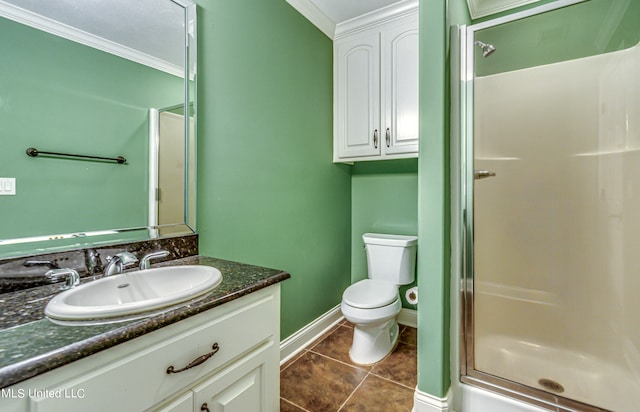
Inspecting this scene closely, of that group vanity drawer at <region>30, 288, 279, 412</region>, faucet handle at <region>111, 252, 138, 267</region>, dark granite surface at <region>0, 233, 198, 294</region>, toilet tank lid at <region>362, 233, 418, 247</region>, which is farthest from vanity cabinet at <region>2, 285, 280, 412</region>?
toilet tank lid at <region>362, 233, 418, 247</region>

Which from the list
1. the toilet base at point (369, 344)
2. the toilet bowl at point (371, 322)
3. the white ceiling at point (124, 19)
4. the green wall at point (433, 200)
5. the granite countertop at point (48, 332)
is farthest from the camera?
the toilet base at point (369, 344)

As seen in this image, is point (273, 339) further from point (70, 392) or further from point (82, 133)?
point (82, 133)

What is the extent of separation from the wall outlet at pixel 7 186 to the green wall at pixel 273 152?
2.05 feet

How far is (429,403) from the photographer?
132cm

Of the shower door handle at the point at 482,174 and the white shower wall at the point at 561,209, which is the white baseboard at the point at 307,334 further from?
the shower door handle at the point at 482,174

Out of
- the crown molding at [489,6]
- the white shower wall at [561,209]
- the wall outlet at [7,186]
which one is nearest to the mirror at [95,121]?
the wall outlet at [7,186]

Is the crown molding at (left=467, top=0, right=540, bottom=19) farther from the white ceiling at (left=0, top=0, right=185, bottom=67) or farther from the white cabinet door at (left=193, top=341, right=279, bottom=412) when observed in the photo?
the white cabinet door at (left=193, top=341, right=279, bottom=412)

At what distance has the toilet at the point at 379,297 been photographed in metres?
1.73

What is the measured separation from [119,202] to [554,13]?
7.16 feet

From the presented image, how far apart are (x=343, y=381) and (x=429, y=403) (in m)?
0.50

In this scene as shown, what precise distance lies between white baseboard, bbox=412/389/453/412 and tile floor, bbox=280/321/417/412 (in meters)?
0.12

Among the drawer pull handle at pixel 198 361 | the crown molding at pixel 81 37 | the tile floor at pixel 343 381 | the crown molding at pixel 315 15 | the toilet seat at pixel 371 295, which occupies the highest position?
the crown molding at pixel 315 15

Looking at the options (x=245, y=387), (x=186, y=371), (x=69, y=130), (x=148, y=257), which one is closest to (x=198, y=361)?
(x=186, y=371)

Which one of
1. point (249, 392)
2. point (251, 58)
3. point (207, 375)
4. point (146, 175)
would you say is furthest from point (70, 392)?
point (251, 58)
